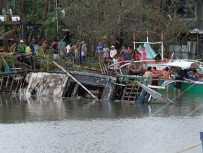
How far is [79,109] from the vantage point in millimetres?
34562

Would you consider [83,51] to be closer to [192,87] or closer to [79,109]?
[192,87]

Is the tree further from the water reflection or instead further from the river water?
the river water

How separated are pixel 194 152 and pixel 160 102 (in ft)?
43.3

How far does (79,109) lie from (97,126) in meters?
5.76

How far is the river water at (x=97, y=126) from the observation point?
955 inches

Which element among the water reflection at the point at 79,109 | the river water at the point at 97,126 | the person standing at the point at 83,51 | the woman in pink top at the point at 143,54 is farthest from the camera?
the person standing at the point at 83,51

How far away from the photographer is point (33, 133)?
88.7 feet

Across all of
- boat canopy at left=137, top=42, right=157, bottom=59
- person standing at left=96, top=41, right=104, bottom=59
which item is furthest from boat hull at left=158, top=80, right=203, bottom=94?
person standing at left=96, top=41, right=104, bottom=59

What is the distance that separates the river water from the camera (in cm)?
2427

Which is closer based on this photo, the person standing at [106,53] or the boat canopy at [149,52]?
the boat canopy at [149,52]

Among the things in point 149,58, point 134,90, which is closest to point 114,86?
A: point 134,90

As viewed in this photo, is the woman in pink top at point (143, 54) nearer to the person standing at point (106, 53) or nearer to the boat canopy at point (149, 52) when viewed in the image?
the boat canopy at point (149, 52)

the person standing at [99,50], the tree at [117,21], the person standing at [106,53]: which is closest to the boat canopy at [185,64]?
the person standing at [106,53]

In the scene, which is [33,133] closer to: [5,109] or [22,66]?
[5,109]
